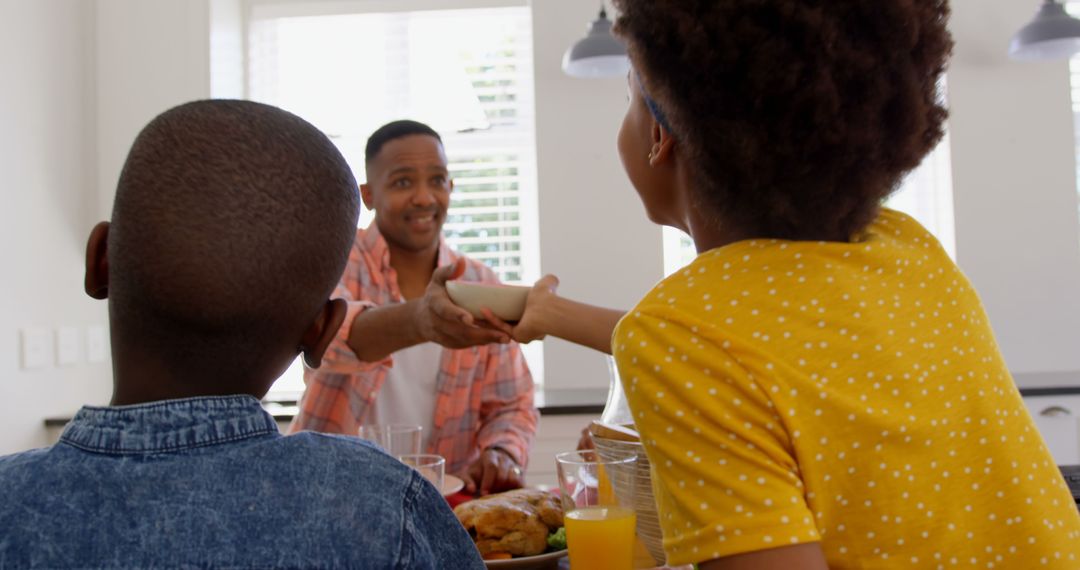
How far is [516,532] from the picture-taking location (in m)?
1.08

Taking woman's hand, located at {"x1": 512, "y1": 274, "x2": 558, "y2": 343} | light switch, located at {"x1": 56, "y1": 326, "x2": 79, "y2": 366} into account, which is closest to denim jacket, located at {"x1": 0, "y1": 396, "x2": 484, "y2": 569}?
woman's hand, located at {"x1": 512, "y1": 274, "x2": 558, "y2": 343}

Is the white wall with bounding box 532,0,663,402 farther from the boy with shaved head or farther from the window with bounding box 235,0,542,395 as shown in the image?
the boy with shaved head

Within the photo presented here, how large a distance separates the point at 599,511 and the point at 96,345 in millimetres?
2691

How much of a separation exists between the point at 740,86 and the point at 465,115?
2.11 metres

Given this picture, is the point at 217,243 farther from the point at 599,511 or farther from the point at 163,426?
the point at 599,511

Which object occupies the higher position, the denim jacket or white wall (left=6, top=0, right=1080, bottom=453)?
white wall (left=6, top=0, right=1080, bottom=453)

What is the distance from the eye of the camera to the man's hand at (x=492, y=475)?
1647 millimetres

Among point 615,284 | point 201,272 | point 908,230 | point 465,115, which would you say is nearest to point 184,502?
point 201,272

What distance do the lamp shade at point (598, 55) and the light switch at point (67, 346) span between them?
1.88 meters

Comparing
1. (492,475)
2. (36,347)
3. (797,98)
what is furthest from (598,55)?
(797,98)

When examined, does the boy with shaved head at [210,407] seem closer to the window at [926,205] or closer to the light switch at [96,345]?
the light switch at [96,345]

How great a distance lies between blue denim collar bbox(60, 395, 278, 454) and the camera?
2.01 ft

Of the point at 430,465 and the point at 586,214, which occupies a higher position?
the point at 586,214

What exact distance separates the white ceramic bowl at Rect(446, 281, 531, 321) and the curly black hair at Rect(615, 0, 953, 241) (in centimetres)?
87
